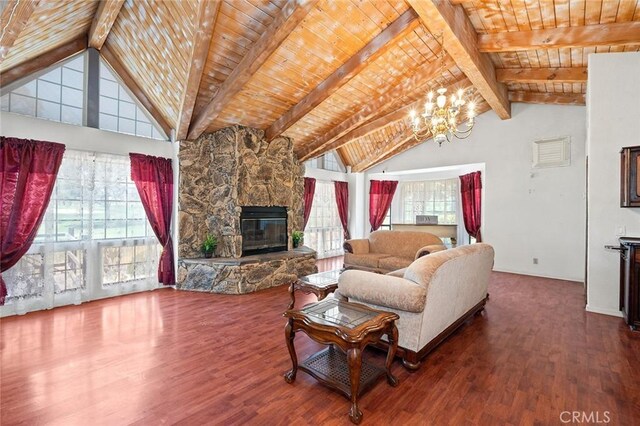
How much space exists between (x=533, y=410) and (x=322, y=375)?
55.5 inches

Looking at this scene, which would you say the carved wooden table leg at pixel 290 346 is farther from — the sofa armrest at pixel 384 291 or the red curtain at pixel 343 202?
the red curtain at pixel 343 202

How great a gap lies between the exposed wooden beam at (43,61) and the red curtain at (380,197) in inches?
274

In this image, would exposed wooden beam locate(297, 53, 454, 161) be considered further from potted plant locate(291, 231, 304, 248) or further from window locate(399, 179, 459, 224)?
window locate(399, 179, 459, 224)

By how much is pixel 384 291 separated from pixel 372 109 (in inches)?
155

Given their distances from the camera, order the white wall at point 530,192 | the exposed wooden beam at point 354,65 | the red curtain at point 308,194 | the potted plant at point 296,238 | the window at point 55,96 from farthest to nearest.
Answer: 1. the red curtain at point 308,194
2. the potted plant at point 296,238
3. the white wall at point 530,192
4. the window at point 55,96
5. the exposed wooden beam at point 354,65

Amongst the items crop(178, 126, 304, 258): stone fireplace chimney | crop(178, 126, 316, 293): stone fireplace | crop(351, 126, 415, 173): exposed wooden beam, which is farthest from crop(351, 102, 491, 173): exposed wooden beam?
crop(178, 126, 304, 258): stone fireplace chimney

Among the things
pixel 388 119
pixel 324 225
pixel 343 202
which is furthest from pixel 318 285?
pixel 343 202

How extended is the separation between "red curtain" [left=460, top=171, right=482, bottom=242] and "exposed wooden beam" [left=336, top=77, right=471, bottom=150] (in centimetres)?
258

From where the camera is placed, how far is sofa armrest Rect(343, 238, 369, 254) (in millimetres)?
5965

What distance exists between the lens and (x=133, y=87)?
486 cm

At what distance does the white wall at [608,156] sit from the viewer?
12.2ft

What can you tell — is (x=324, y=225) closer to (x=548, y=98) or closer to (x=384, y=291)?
(x=548, y=98)

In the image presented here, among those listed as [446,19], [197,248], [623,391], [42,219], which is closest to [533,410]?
[623,391]

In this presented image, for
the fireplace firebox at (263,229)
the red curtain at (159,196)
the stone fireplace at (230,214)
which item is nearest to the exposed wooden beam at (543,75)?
the stone fireplace at (230,214)
